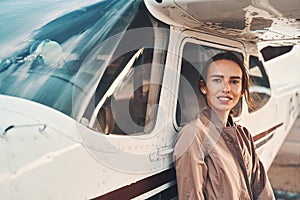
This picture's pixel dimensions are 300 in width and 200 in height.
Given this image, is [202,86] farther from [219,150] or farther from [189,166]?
[189,166]

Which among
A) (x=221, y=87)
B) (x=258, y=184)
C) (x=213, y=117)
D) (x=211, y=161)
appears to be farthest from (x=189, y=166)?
(x=258, y=184)

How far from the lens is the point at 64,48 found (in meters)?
1.90

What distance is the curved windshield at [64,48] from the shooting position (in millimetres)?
1827

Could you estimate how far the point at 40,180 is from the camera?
1.60 m

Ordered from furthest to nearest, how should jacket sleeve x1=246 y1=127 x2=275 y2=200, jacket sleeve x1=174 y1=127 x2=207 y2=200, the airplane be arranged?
jacket sleeve x1=246 y1=127 x2=275 y2=200, jacket sleeve x1=174 y1=127 x2=207 y2=200, the airplane

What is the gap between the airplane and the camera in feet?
5.41

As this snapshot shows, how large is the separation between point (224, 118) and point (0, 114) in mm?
1403

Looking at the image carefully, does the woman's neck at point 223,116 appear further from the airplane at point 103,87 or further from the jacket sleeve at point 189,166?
the jacket sleeve at point 189,166

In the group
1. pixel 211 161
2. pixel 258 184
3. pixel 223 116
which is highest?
pixel 223 116

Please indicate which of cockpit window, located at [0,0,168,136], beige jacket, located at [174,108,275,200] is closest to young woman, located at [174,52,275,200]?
beige jacket, located at [174,108,275,200]

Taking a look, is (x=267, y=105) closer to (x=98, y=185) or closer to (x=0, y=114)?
(x=98, y=185)

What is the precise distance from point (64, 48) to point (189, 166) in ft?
2.88

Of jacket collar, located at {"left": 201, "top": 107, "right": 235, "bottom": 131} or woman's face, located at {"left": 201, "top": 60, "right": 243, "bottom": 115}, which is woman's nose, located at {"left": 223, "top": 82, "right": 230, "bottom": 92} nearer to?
woman's face, located at {"left": 201, "top": 60, "right": 243, "bottom": 115}

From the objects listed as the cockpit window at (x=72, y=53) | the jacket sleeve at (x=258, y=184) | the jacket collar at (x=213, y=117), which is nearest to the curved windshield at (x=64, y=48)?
the cockpit window at (x=72, y=53)
